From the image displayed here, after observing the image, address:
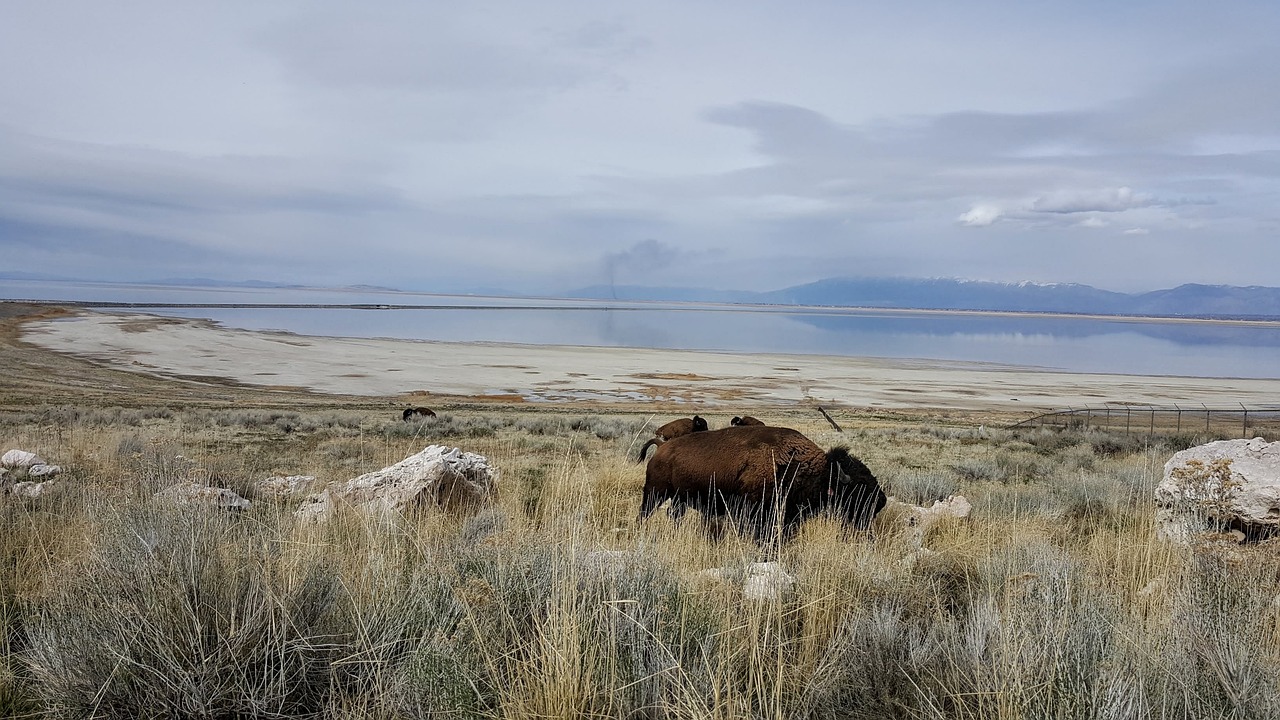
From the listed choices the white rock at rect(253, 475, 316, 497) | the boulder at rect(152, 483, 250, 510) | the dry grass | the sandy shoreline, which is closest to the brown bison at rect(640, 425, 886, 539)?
the dry grass

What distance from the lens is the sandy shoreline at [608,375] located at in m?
37.8

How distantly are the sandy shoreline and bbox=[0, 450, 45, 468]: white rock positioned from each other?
25.4 metres

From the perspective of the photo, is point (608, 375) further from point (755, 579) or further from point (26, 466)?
point (755, 579)

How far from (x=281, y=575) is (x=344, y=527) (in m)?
1.85

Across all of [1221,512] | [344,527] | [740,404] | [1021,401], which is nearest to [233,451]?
[344,527]

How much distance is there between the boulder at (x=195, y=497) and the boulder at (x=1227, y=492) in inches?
245

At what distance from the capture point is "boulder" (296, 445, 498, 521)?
6.98 metres

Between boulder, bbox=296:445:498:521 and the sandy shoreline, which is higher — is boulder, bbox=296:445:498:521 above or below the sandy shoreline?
above

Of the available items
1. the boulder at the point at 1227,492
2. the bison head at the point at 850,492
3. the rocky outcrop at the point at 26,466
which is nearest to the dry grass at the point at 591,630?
the boulder at the point at 1227,492

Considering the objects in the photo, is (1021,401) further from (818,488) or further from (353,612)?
→ (353,612)

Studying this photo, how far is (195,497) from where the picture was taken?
5141mm

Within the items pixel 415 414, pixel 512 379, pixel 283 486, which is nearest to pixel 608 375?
pixel 512 379

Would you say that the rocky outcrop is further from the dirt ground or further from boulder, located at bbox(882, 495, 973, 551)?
the dirt ground

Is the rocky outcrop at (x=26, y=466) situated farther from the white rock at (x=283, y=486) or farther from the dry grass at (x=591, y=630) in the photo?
the dry grass at (x=591, y=630)
